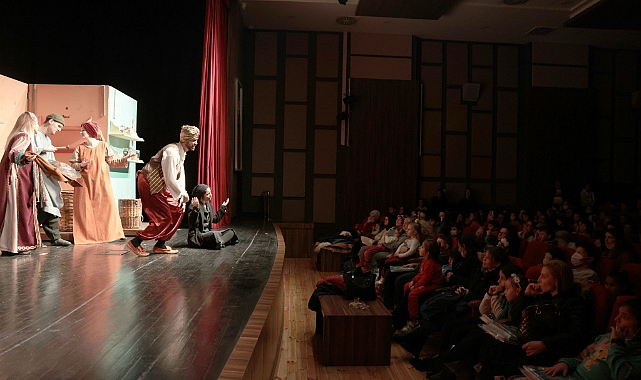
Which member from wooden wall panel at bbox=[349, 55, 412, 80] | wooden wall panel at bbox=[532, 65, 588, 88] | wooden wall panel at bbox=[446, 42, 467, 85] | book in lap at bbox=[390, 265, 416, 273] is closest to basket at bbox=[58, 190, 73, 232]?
book in lap at bbox=[390, 265, 416, 273]

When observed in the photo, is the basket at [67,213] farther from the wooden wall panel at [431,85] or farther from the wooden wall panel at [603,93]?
the wooden wall panel at [603,93]

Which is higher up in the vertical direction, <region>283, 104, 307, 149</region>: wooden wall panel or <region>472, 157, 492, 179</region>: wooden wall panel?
<region>283, 104, 307, 149</region>: wooden wall panel

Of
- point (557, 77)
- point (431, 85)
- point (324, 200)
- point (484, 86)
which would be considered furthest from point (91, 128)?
point (557, 77)

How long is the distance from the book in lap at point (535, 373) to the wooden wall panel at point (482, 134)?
8.10 meters

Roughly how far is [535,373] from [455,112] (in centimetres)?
828

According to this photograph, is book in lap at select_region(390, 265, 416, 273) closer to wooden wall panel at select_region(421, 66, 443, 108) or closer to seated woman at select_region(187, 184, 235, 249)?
seated woman at select_region(187, 184, 235, 249)

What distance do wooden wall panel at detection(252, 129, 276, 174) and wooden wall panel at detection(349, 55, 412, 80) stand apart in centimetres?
198

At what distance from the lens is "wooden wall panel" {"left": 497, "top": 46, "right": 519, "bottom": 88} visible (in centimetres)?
1058

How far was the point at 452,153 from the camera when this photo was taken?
10508mm

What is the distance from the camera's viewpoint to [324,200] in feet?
33.7

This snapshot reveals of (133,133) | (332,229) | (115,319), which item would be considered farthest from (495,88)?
(115,319)

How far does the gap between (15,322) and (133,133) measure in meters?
4.80

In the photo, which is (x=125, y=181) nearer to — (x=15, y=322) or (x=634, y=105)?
(x=15, y=322)

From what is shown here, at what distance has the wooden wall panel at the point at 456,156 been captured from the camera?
10.5 meters
